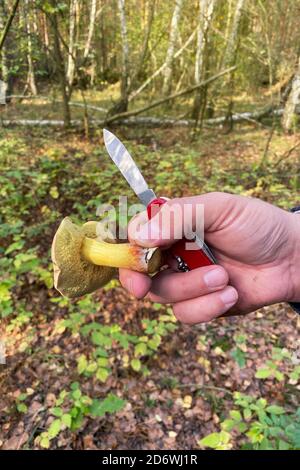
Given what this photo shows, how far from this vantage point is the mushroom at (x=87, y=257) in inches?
42.6

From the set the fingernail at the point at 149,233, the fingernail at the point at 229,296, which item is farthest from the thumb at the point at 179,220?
the fingernail at the point at 229,296

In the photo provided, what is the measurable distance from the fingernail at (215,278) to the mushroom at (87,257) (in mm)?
234

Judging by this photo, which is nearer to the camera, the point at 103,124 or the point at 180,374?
the point at 180,374

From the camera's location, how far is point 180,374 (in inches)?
103

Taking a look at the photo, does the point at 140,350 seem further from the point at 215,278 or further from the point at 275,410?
the point at 215,278

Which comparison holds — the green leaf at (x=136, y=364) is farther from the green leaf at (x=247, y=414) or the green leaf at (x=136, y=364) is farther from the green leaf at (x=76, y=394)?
the green leaf at (x=247, y=414)

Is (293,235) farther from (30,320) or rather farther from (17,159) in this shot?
(17,159)

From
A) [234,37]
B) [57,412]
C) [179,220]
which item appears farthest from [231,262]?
[234,37]

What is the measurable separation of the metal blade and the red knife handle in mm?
33

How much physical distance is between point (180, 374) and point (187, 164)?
132 inches

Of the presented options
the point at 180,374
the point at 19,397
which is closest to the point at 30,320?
the point at 19,397

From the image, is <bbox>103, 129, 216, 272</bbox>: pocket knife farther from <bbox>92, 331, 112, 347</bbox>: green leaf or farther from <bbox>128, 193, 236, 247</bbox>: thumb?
<bbox>92, 331, 112, 347</bbox>: green leaf

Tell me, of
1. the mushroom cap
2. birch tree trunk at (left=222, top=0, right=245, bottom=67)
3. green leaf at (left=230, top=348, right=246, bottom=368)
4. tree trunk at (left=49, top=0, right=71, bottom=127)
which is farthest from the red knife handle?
birch tree trunk at (left=222, top=0, right=245, bottom=67)
